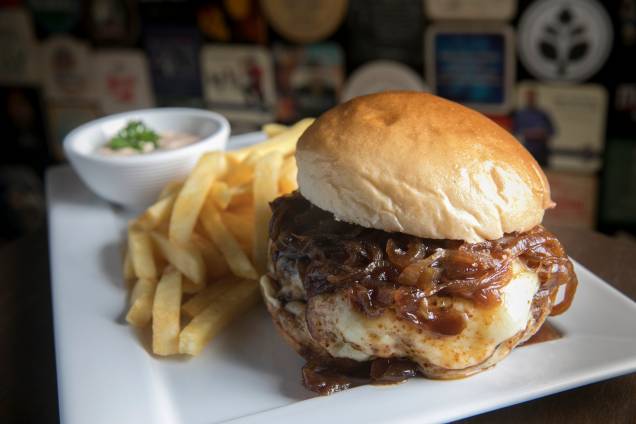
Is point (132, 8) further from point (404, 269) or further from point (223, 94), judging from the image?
point (404, 269)

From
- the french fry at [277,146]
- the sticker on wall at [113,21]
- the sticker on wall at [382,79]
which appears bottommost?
the sticker on wall at [382,79]

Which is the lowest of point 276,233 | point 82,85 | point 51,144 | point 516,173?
point 51,144

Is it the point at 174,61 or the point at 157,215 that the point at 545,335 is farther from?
the point at 174,61

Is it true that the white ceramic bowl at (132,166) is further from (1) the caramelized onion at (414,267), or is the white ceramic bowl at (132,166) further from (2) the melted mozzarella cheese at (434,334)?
(2) the melted mozzarella cheese at (434,334)

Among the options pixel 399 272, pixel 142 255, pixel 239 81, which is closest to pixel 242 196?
pixel 142 255

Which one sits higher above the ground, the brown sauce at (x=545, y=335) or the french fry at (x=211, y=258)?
the french fry at (x=211, y=258)

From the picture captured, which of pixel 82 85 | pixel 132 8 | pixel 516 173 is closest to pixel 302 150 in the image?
pixel 516 173

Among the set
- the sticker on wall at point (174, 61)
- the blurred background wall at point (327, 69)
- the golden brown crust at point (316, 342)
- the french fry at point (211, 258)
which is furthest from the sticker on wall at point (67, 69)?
the golden brown crust at point (316, 342)
